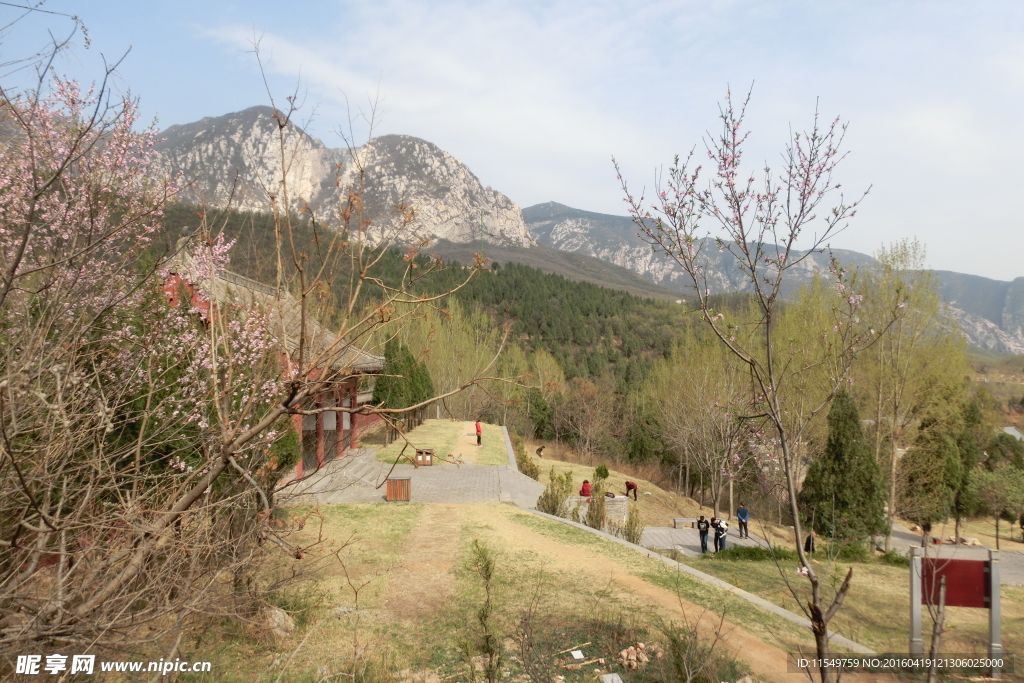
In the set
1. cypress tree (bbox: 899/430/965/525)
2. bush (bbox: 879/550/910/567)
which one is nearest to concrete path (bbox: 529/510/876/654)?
bush (bbox: 879/550/910/567)

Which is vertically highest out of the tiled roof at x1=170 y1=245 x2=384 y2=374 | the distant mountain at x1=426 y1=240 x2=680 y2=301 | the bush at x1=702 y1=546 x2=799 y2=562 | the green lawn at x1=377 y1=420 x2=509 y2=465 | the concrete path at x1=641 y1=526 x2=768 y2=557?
the distant mountain at x1=426 y1=240 x2=680 y2=301

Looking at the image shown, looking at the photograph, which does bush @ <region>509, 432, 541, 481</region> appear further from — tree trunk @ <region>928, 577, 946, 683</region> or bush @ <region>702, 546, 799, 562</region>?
tree trunk @ <region>928, 577, 946, 683</region>

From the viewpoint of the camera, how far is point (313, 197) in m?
3.67

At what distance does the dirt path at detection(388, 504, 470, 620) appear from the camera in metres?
7.82

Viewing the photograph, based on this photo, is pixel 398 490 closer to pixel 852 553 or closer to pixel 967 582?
pixel 967 582

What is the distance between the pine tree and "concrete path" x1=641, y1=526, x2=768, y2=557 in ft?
6.65

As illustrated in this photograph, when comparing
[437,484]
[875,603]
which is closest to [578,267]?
[437,484]

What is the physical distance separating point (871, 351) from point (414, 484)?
15.3m

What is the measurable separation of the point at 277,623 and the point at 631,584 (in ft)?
16.9

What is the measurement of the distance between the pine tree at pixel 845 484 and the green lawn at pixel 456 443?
981 centimetres

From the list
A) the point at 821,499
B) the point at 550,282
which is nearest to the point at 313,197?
the point at 821,499

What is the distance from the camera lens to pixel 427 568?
9.31 metres

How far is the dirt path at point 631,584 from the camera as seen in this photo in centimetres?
634

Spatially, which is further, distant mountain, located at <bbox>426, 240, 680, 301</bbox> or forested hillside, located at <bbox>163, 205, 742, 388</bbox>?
distant mountain, located at <bbox>426, 240, 680, 301</bbox>
